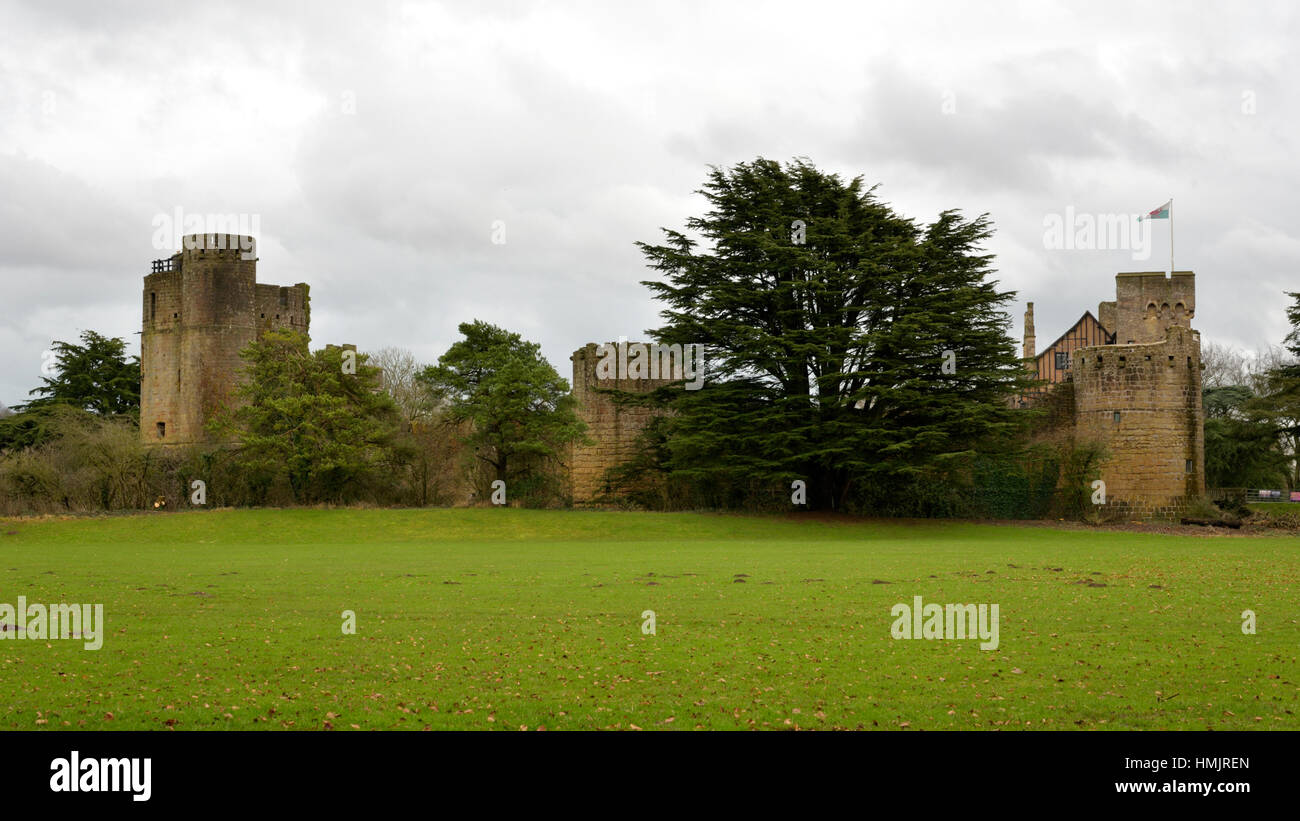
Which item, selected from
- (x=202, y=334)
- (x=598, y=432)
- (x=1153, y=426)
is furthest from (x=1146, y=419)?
(x=202, y=334)

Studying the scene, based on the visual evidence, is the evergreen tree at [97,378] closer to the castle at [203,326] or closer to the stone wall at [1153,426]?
the castle at [203,326]

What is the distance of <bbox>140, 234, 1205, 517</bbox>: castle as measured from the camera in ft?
129

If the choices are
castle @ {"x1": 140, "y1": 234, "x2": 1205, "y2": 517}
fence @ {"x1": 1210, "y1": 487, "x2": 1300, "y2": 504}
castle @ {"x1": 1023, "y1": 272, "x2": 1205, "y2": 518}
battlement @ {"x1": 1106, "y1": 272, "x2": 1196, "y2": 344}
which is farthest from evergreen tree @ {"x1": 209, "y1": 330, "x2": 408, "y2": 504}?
battlement @ {"x1": 1106, "y1": 272, "x2": 1196, "y2": 344}

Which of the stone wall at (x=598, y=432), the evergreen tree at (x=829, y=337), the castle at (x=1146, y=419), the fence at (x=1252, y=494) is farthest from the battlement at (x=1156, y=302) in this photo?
the stone wall at (x=598, y=432)

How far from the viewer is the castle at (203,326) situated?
191 ft

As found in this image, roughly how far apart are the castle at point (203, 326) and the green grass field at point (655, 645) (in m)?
36.9

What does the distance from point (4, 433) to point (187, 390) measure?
28.7 ft

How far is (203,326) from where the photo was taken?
58.3 m

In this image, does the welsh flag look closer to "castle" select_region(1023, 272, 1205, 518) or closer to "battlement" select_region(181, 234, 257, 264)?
"castle" select_region(1023, 272, 1205, 518)

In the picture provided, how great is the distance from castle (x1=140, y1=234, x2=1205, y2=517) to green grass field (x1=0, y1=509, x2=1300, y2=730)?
673 inches

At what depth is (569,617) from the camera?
44.6 feet

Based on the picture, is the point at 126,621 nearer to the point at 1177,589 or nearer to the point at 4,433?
the point at 1177,589

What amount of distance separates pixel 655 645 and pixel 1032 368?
2838cm
